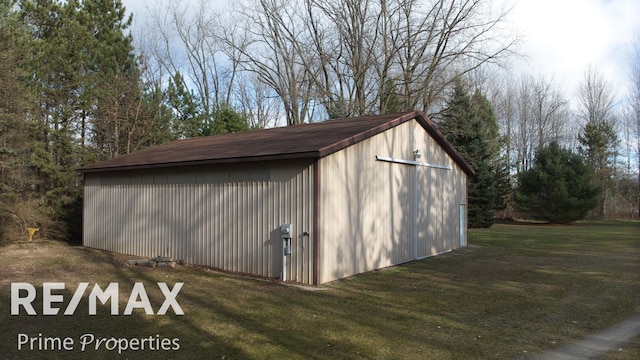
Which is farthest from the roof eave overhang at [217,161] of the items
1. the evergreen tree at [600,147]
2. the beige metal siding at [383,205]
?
the evergreen tree at [600,147]

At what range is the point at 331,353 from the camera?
4.81m

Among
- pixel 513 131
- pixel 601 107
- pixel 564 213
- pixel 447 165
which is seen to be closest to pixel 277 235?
pixel 447 165

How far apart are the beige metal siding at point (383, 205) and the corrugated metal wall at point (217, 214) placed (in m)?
0.58

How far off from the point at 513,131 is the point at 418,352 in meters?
40.1

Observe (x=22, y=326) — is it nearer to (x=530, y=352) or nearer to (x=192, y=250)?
(x=192, y=250)

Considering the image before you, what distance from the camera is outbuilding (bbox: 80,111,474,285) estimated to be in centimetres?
891

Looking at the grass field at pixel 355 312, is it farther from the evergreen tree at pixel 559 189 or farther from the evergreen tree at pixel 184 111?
the evergreen tree at pixel 559 189

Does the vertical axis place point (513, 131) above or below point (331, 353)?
above

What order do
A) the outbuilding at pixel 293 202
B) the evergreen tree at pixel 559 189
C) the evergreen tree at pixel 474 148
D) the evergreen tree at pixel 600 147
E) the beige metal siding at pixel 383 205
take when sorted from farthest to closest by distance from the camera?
the evergreen tree at pixel 600 147 → the evergreen tree at pixel 559 189 → the evergreen tree at pixel 474 148 → the beige metal siding at pixel 383 205 → the outbuilding at pixel 293 202

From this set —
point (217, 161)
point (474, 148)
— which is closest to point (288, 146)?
point (217, 161)

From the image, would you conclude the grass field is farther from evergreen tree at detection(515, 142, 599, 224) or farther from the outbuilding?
evergreen tree at detection(515, 142, 599, 224)

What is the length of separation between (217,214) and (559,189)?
25.4 m

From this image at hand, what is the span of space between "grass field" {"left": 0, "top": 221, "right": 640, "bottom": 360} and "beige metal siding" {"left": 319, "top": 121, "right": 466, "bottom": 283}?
1.76 feet

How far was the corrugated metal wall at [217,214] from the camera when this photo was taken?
352 inches
